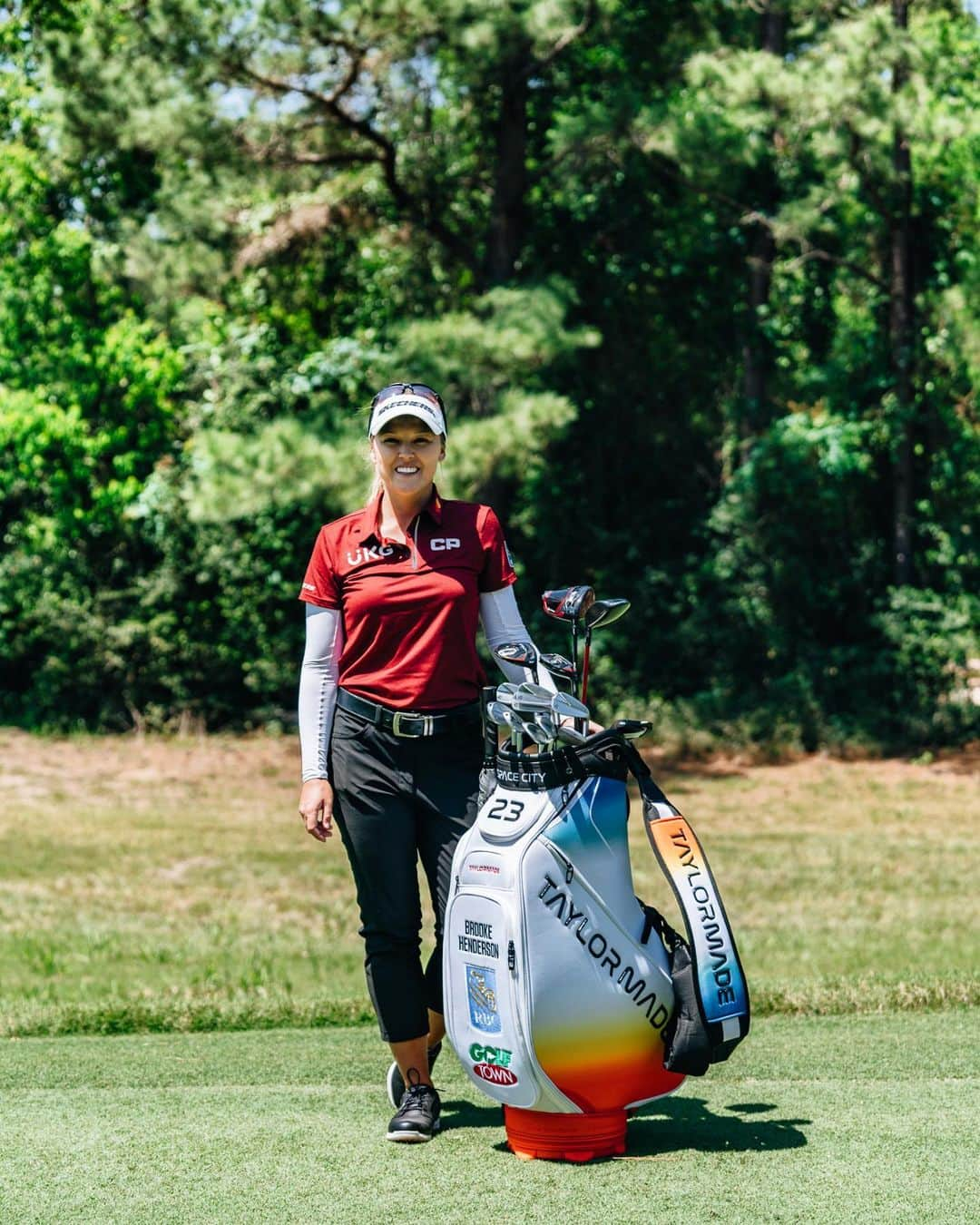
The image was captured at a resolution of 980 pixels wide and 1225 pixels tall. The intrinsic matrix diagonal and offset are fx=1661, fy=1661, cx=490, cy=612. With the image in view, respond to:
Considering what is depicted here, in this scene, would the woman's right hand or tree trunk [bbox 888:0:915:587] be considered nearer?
the woman's right hand

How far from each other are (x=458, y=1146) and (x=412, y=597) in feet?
4.72

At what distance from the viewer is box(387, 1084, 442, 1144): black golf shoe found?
171 inches

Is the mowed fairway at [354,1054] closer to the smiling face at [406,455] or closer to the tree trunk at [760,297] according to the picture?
the smiling face at [406,455]

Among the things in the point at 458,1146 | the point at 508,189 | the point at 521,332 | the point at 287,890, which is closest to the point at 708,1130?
the point at 458,1146

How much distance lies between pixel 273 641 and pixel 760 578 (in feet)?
18.9

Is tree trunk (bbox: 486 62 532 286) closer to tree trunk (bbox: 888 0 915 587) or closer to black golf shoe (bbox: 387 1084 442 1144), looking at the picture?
tree trunk (bbox: 888 0 915 587)

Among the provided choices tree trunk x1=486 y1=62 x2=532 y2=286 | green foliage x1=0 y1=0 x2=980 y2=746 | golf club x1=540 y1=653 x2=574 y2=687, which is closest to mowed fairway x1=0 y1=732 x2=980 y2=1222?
golf club x1=540 y1=653 x2=574 y2=687

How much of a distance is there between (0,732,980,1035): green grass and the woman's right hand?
215 centimetres

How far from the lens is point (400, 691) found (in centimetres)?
443

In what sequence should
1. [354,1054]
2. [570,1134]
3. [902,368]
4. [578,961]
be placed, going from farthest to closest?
[902,368]
[354,1054]
[570,1134]
[578,961]

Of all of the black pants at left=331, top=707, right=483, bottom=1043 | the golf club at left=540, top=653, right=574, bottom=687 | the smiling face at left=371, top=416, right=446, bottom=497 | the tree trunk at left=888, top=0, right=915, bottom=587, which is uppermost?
the tree trunk at left=888, top=0, right=915, bottom=587

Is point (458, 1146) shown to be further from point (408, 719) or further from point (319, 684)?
point (319, 684)

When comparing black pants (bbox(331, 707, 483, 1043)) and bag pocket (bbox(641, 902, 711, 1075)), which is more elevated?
black pants (bbox(331, 707, 483, 1043))

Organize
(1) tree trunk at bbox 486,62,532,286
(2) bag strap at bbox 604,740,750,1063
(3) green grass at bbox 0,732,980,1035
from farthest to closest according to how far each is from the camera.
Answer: (1) tree trunk at bbox 486,62,532,286
(3) green grass at bbox 0,732,980,1035
(2) bag strap at bbox 604,740,750,1063
